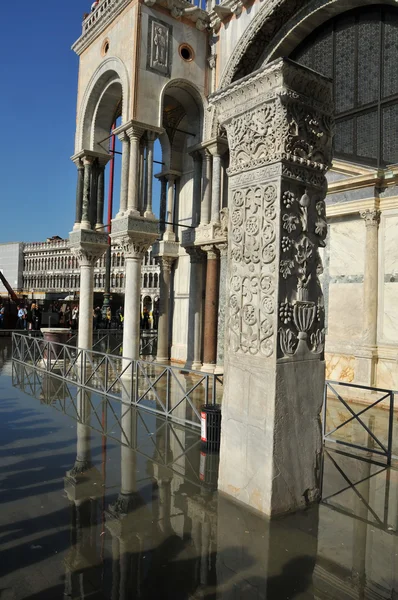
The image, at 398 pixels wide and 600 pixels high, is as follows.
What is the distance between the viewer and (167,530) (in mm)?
4164

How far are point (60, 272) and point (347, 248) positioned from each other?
59.6 m

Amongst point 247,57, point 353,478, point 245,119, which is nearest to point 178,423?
point 353,478

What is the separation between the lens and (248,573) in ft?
11.6

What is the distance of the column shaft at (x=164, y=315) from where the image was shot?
14.6m

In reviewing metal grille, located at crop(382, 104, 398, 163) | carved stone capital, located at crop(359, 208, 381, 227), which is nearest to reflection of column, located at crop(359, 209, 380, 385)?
carved stone capital, located at crop(359, 208, 381, 227)

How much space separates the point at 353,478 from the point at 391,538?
148 cm

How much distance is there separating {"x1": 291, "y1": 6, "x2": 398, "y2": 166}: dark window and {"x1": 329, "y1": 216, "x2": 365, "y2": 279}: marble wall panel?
140cm

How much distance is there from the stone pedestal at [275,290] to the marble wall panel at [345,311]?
18.6 feet

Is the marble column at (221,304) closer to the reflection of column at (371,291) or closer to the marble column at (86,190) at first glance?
the reflection of column at (371,291)

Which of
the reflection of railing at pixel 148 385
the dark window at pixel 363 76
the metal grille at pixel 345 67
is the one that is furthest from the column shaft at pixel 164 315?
the metal grille at pixel 345 67

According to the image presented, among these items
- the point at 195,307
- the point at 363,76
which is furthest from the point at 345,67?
the point at 195,307

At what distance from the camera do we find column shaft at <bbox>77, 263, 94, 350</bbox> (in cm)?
1345

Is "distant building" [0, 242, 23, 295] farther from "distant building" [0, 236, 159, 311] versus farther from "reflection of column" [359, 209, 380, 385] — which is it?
"reflection of column" [359, 209, 380, 385]

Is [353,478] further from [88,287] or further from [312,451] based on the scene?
[88,287]
